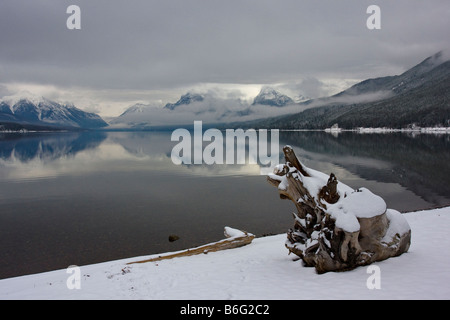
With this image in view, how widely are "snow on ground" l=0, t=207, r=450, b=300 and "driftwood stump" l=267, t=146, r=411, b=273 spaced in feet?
1.46

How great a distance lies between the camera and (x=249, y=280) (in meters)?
11.5

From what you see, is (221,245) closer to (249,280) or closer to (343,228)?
(249,280)

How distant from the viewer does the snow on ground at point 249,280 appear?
9484mm

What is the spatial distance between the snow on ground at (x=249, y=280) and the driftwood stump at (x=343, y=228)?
1.46ft

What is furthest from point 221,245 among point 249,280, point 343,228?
→ point 343,228

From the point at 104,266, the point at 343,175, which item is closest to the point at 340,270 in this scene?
the point at 104,266

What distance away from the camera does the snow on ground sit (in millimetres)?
9484

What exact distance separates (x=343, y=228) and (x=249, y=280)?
4.11 m

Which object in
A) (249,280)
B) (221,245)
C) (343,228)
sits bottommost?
(221,245)

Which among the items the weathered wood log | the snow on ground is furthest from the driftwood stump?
the weathered wood log

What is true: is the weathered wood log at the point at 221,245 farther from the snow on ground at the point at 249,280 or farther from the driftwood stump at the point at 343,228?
the driftwood stump at the point at 343,228
